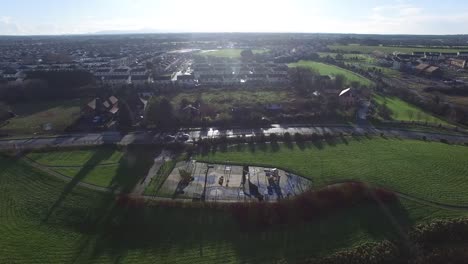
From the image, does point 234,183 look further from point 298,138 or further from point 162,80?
point 162,80

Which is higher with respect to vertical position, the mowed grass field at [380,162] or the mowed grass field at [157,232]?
the mowed grass field at [380,162]

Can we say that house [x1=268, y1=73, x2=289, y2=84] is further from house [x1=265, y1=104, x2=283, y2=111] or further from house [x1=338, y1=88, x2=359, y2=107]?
house [x1=265, y1=104, x2=283, y2=111]

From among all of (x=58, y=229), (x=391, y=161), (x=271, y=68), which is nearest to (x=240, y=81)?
(x=271, y=68)

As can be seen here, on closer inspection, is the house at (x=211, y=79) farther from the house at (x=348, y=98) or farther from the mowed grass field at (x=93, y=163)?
the mowed grass field at (x=93, y=163)

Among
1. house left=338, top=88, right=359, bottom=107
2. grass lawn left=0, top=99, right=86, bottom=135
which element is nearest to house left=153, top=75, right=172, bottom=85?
grass lawn left=0, top=99, right=86, bottom=135

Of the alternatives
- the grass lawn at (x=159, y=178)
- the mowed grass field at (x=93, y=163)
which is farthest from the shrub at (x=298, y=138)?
the mowed grass field at (x=93, y=163)

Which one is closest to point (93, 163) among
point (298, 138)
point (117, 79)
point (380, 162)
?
Result: point (298, 138)

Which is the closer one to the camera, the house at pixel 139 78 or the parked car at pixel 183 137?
the parked car at pixel 183 137
